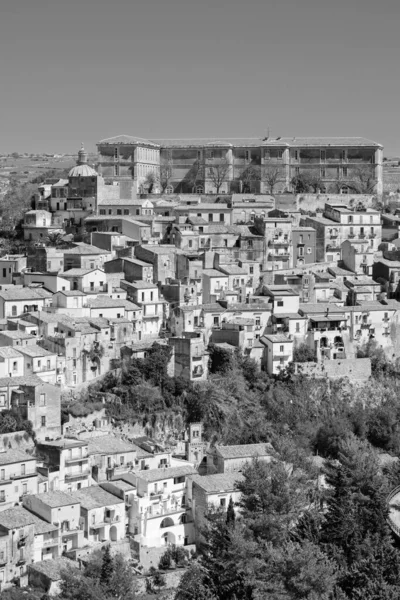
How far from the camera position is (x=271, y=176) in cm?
5881

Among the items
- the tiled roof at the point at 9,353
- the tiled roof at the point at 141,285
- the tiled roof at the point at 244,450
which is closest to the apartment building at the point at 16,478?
the tiled roof at the point at 9,353

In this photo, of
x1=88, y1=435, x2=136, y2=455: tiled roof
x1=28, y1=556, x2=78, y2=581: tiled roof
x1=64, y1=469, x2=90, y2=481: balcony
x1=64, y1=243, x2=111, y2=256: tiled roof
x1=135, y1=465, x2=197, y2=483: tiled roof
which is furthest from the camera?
x1=64, y1=243, x2=111, y2=256: tiled roof

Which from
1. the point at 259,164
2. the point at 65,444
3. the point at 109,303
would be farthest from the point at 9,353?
the point at 259,164

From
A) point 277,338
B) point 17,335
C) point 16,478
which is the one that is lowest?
point 16,478

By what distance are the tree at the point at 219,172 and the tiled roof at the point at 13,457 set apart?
27748 millimetres

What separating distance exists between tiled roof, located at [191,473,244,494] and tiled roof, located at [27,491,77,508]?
3.77 metres

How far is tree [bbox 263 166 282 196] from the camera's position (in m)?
58.5

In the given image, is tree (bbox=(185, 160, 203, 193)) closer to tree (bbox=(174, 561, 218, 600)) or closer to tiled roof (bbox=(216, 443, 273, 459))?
tiled roof (bbox=(216, 443, 273, 459))

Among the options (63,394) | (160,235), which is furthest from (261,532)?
(160,235)

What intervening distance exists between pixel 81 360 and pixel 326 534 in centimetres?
1040

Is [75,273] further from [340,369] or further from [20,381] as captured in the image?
[340,369]

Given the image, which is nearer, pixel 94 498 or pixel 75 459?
pixel 94 498

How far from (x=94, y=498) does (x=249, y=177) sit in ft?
93.3

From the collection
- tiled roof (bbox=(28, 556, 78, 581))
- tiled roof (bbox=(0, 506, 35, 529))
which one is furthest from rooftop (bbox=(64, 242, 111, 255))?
tiled roof (bbox=(28, 556, 78, 581))
